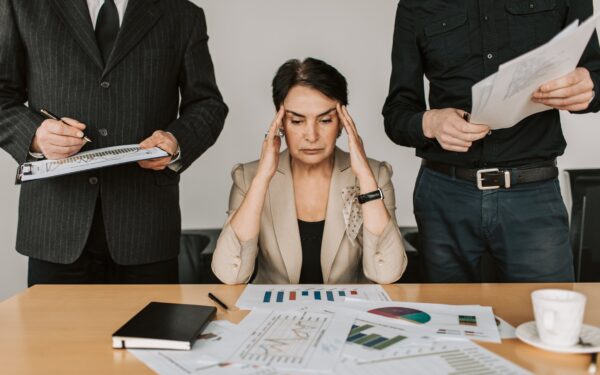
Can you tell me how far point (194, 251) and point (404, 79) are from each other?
67.6 inches

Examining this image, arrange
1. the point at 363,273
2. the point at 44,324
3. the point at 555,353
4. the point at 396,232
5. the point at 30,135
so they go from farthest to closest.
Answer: the point at 363,273 < the point at 396,232 < the point at 30,135 < the point at 44,324 < the point at 555,353

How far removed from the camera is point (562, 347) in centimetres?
102

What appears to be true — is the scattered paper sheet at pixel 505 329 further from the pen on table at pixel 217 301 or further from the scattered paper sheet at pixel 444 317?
the pen on table at pixel 217 301

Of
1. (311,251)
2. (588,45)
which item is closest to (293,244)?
(311,251)

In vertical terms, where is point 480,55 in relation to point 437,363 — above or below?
above

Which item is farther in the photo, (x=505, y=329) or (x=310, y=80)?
(x=310, y=80)

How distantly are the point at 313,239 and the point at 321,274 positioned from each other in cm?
12

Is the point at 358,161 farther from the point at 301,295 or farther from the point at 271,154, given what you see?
the point at 301,295

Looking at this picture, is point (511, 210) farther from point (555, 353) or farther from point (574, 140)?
point (574, 140)

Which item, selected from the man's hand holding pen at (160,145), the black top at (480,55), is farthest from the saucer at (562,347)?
the man's hand holding pen at (160,145)

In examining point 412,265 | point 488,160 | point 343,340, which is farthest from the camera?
point 412,265

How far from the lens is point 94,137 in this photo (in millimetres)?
1754

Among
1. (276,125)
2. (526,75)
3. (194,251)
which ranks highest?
(526,75)

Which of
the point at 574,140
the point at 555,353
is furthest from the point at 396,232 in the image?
the point at 574,140
